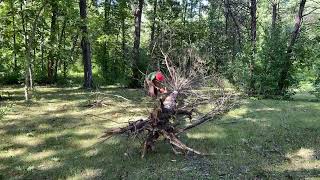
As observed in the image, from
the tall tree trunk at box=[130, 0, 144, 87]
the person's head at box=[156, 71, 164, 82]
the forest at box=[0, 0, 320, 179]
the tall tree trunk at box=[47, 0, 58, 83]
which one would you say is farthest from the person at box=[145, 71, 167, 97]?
the tall tree trunk at box=[47, 0, 58, 83]

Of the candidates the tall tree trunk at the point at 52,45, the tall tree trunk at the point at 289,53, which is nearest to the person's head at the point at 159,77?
the tall tree trunk at the point at 289,53

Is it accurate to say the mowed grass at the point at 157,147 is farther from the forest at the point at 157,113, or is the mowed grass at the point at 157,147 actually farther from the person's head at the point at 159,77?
the person's head at the point at 159,77

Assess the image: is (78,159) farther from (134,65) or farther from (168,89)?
(134,65)

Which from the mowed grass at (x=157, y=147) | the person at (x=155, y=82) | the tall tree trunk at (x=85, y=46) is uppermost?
the tall tree trunk at (x=85, y=46)

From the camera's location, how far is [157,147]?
30.0ft

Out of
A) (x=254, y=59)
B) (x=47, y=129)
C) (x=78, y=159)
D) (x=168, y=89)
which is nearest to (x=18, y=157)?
(x=78, y=159)

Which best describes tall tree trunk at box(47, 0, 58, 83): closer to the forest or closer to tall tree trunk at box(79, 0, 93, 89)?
the forest

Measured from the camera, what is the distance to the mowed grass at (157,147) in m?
7.54

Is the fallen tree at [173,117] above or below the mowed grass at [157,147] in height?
above

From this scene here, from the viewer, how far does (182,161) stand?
324 inches

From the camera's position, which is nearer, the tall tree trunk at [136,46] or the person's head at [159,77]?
the person's head at [159,77]

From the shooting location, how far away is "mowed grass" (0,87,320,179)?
7.54m

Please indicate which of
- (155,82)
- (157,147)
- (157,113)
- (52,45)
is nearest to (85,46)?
(52,45)

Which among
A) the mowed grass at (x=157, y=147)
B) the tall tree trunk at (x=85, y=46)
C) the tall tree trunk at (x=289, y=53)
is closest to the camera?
the mowed grass at (x=157, y=147)
